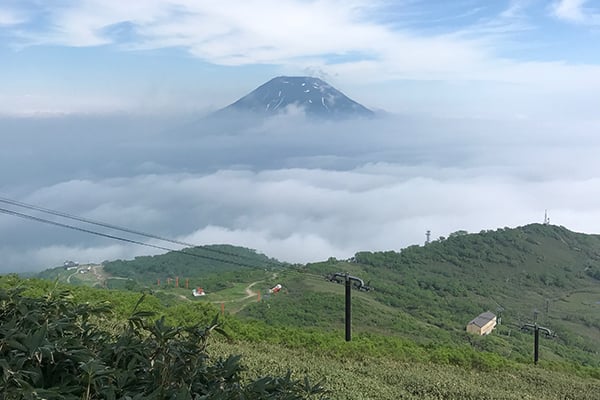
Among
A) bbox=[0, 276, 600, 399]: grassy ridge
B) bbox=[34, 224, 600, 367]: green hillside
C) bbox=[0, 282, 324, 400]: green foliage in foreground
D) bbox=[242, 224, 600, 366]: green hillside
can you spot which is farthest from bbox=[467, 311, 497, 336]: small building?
bbox=[0, 282, 324, 400]: green foliage in foreground

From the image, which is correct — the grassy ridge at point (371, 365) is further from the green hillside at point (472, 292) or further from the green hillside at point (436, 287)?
the green hillside at point (436, 287)

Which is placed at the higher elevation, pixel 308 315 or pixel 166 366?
pixel 166 366

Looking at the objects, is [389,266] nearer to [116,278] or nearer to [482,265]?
[482,265]

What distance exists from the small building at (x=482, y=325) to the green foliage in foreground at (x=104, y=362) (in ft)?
155

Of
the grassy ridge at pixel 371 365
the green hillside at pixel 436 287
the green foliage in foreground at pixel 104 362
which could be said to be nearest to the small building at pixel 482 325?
the green hillside at pixel 436 287

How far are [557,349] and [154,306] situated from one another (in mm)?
43901

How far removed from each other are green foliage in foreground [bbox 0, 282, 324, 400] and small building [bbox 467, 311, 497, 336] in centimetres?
4739

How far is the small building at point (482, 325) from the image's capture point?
47.0 m

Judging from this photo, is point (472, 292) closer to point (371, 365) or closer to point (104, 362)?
point (371, 365)

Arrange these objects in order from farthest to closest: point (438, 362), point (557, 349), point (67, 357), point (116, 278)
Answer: point (116, 278) < point (557, 349) < point (438, 362) < point (67, 357)

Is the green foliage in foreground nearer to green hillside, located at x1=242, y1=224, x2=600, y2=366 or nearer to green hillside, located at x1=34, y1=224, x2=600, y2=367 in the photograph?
green hillside, located at x1=242, y1=224, x2=600, y2=366

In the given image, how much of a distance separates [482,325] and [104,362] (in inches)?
1983

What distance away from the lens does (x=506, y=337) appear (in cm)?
4903

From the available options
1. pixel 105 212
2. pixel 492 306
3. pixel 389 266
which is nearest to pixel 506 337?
pixel 492 306
